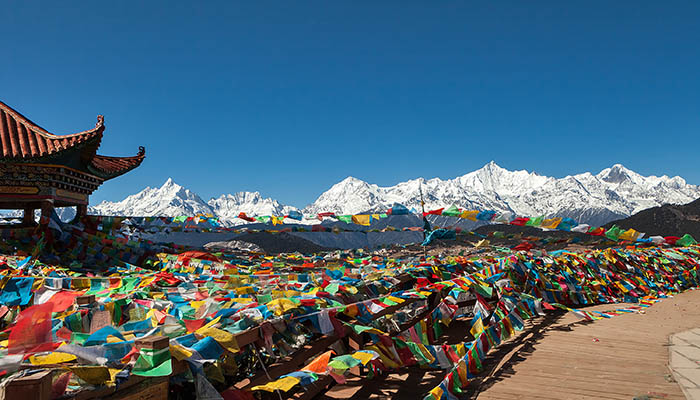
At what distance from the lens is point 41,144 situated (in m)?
11.8

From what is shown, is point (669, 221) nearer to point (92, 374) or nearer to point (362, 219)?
point (362, 219)

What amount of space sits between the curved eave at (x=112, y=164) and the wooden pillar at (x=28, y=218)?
205 cm

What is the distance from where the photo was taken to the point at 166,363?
2.76m

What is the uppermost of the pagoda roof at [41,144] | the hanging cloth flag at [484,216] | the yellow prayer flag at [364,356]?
the pagoda roof at [41,144]

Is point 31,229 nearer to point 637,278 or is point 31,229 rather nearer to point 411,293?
point 411,293

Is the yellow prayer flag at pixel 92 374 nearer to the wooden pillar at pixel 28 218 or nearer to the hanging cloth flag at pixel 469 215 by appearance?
the hanging cloth flag at pixel 469 215

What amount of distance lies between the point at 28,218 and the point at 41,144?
221cm

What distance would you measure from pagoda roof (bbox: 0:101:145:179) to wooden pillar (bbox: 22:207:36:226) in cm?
172

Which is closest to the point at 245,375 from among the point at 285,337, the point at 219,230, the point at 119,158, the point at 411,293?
the point at 285,337

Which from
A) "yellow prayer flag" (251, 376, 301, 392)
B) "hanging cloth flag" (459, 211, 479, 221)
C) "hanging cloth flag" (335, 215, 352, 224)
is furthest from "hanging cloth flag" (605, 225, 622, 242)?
"yellow prayer flag" (251, 376, 301, 392)

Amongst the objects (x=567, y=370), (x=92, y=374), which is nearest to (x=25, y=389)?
(x=92, y=374)

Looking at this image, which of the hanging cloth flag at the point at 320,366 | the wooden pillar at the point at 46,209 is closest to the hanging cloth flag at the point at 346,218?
the wooden pillar at the point at 46,209

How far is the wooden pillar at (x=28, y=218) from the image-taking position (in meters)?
11.9

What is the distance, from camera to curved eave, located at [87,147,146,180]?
46.2 ft
